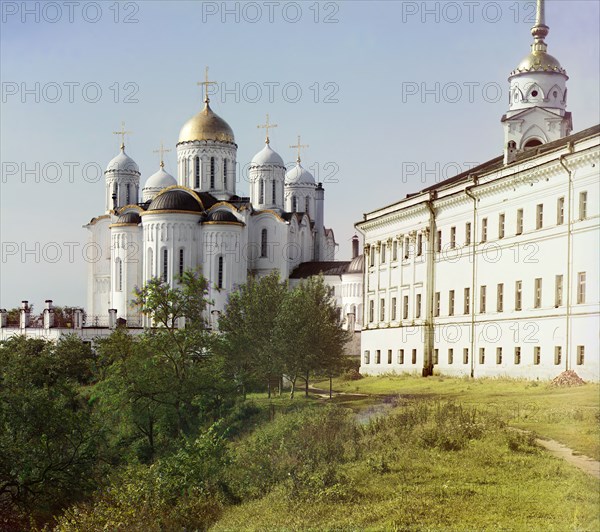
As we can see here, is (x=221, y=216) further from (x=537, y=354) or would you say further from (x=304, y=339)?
(x=537, y=354)

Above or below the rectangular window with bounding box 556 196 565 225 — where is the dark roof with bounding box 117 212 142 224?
above

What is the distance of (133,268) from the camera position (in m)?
80.4

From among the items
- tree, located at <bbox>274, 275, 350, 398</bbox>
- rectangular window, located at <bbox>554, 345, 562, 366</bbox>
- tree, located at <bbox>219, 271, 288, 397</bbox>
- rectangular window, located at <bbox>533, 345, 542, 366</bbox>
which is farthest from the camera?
tree, located at <bbox>219, 271, 288, 397</bbox>

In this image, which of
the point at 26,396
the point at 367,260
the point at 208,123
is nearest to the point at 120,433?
the point at 26,396

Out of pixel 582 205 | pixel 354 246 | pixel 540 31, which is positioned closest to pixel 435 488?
pixel 582 205

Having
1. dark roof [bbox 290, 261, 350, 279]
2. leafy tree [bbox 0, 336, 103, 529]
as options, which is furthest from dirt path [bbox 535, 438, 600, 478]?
dark roof [bbox 290, 261, 350, 279]

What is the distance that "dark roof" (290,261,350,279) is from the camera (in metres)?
87.1

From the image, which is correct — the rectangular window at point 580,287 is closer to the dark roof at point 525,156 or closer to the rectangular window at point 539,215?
the rectangular window at point 539,215

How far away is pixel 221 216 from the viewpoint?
77.6 meters

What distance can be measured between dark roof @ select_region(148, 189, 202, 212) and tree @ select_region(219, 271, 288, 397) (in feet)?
96.7

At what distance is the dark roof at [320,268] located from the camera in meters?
87.1

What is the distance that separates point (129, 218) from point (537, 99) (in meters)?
41.8

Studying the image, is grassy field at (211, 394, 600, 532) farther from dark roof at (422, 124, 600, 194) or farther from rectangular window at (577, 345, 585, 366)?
dark roof at (422, 124, 600, 194)

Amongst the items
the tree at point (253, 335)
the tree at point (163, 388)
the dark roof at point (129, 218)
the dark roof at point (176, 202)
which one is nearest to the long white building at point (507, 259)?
the tree at point (253, 335)
